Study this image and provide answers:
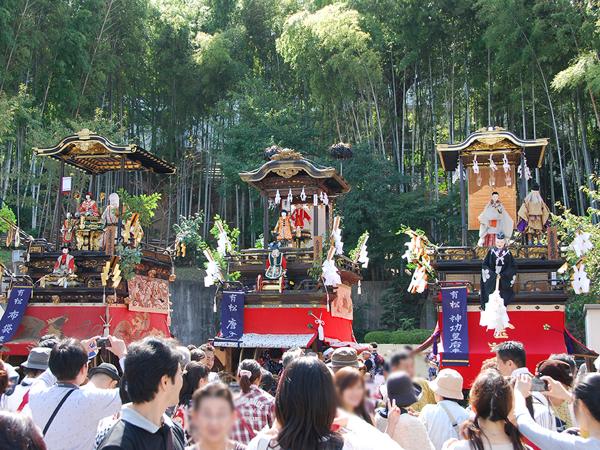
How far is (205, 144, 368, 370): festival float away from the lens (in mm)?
14992

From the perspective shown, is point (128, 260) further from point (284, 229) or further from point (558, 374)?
point (558, 374)

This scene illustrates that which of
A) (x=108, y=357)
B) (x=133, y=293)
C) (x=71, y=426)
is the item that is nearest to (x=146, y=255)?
(x=133, y=293)

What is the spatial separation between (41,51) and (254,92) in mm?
6946

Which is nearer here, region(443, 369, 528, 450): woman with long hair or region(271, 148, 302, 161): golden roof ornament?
region(443, 369, 528, 450): woman with long hair

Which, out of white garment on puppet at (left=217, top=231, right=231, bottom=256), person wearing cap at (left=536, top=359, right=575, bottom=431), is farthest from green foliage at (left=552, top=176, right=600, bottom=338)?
person wearing cap at (left=536, top=359, right=575, bottom=431)

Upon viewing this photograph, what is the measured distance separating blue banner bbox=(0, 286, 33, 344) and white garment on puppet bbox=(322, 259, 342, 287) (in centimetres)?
570

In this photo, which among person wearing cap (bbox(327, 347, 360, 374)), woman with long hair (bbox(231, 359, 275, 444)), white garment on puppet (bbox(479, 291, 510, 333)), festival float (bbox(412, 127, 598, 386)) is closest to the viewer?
person wearing cap (bbox(327, 347, 360, 374))

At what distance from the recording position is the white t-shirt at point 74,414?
332cm

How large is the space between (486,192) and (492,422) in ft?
41.2

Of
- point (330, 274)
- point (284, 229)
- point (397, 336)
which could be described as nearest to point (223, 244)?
point (284, 229)

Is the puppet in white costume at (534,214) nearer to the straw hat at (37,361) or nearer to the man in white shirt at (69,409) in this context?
the straw hat at (37,361)

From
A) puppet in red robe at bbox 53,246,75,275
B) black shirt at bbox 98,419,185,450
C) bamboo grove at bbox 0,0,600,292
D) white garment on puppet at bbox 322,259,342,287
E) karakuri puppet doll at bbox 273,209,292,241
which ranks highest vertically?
bamboo grove at bbox 0,0,600,292

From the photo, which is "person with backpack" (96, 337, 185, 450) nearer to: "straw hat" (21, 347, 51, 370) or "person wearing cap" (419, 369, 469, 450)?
"person wearing cap" (419, 369, 469, 450)

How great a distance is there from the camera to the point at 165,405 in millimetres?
2703
